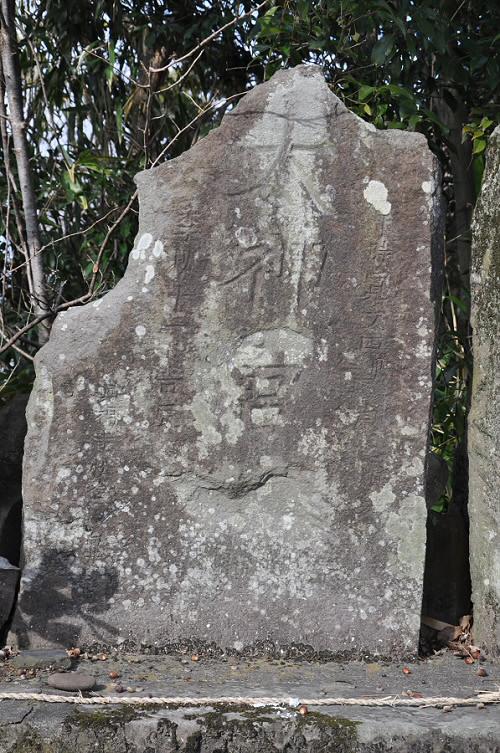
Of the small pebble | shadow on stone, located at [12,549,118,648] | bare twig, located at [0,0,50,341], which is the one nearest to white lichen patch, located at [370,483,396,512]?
shadow on stone, located at [12,549,118,648]

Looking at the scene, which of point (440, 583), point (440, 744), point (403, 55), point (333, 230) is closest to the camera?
point (440, 744)

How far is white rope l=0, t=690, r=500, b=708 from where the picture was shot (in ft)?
7.82

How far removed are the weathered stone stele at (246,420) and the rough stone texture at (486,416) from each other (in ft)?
0.55

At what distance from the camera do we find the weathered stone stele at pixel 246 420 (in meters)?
2.84

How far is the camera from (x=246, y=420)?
9.46ft

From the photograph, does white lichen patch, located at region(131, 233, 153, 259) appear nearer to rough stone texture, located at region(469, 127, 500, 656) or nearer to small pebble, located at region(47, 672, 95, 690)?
rough stone texture, located at region(469, 127, 500, 656)

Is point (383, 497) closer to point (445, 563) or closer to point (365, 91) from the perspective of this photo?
point (445, 563)

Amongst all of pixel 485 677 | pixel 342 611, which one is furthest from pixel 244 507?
pixel 485 677

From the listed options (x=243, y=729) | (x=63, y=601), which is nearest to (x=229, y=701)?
(x=243, y=729)

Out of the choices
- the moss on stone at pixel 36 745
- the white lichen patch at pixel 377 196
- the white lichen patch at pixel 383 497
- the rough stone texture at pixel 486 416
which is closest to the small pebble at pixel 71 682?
the moss on stone at pixel 36 745

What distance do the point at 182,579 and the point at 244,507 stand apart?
0.28m

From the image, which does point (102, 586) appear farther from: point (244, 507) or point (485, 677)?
point (485, 677)

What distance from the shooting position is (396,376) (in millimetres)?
2879

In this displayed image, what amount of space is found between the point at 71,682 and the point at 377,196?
5.28 feet
